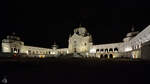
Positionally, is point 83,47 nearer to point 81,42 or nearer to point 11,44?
point 81,42

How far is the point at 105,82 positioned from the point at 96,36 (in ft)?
227

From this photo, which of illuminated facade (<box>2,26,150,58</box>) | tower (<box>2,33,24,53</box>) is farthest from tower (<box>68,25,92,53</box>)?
tower (<box>2,33,24,53</box>)

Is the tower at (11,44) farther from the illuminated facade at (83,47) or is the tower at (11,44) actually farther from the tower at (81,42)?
the tower at (81,42)

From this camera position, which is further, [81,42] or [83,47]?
[81,42]

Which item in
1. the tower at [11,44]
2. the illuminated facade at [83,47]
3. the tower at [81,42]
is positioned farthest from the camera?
the tower at [81,42]

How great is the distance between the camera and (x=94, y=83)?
529 centimetres

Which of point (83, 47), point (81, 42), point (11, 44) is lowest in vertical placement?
point (83, 47)

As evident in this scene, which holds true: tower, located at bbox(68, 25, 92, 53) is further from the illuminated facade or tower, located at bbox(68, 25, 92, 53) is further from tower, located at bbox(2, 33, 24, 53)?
tower, located at bbox(2, 33, 24, 53)

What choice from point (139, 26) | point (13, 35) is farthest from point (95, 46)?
point (13, 35)

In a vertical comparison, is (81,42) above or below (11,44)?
above

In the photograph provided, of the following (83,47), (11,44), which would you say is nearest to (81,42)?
(83,47)

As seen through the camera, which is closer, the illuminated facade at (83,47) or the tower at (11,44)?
the illuminated facade at (83,47)

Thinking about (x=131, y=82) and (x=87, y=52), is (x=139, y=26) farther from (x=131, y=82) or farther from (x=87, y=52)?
(x=131, y=82)

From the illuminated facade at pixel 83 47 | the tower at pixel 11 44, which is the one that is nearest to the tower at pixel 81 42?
the illuminated facade at pixel 83 47
